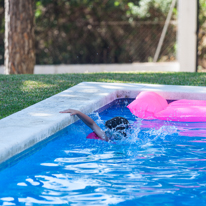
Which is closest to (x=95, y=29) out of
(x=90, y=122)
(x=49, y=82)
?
(x=49, y=82)

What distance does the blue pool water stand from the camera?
3.02 m

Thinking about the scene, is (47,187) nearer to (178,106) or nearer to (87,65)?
(178,106)

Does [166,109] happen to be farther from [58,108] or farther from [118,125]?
[58,108]

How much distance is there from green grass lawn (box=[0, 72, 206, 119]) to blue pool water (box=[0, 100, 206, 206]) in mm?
1275

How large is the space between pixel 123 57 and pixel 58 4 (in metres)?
3.11

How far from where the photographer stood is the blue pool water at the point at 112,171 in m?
3.02

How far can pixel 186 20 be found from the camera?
11.0 metres

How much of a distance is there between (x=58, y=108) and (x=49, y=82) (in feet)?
7.34

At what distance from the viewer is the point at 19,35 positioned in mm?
9297

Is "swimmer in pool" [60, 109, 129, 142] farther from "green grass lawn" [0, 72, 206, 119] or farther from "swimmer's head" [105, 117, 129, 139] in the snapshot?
"green grass lawn" [0, 72, 206, 119]

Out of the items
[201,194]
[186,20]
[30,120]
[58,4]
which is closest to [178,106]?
[30,120]

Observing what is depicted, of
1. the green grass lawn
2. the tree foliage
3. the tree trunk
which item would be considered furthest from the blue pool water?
the tree foliage

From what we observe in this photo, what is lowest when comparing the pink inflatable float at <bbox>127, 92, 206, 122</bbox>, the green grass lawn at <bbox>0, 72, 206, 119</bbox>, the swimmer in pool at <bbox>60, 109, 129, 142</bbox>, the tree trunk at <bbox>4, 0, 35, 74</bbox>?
the swimmer in pool at <bbox>60, 109, 129, 142</bbox>

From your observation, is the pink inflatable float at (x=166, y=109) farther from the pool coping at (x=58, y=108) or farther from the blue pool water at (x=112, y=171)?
the blue pool water at (x=112, y=171)
